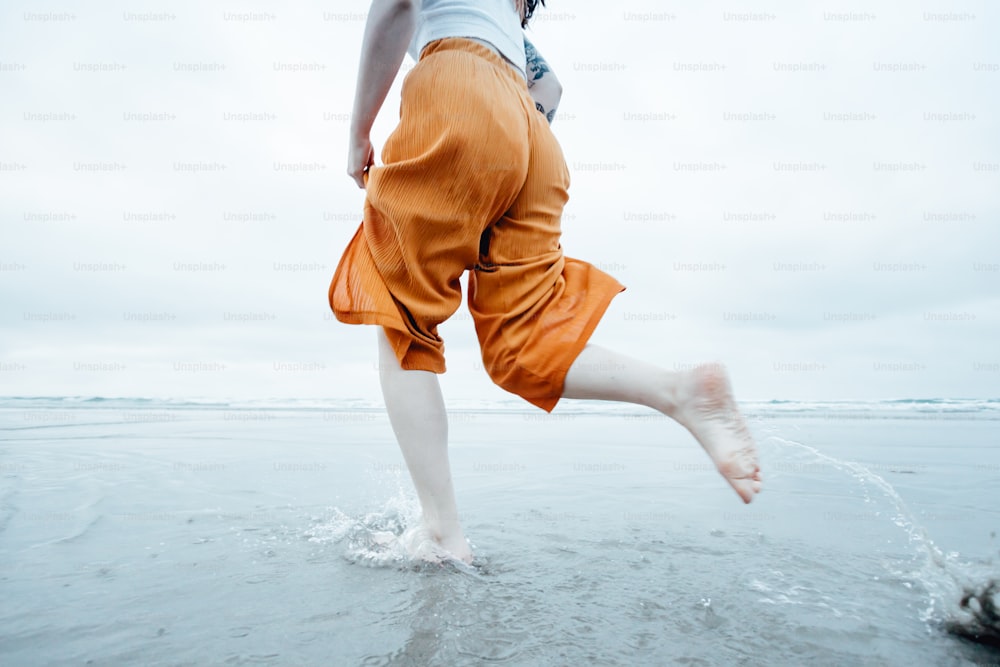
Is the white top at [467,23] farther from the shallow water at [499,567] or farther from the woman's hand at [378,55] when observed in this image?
the shallow water at [499,567]

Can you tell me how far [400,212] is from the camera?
4.20ft

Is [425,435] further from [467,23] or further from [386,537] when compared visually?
[467,23]

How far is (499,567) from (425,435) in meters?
0.38

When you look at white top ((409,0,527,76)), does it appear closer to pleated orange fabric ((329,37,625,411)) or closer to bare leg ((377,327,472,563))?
pleated orange fabric ((329,37,625,411))

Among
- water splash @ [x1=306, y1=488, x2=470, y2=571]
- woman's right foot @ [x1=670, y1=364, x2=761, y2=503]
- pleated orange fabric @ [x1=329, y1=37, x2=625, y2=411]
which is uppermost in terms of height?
pleated orange fabric @ [x1=329, y1=37, x2=625, y2=411]

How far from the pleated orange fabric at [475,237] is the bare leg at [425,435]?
0.18ft

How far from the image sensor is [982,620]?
1.07 meters

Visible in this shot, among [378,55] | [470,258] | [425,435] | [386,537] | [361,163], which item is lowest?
[386,537]

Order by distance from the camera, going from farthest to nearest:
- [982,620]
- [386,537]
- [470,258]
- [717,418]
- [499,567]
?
[386,537] < [499,567] < [470,258] < [717,418] < [982,620]

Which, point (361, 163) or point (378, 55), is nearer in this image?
point (378, 55)

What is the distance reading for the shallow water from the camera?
39.5 inches

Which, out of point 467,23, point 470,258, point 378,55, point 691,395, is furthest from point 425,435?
point 467,23

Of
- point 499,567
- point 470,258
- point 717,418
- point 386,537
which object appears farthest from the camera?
point 386,537

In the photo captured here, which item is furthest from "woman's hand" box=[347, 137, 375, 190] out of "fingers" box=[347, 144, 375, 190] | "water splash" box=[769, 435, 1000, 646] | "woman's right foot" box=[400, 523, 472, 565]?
"water splash" box=[769, 435, 1000, 646]
